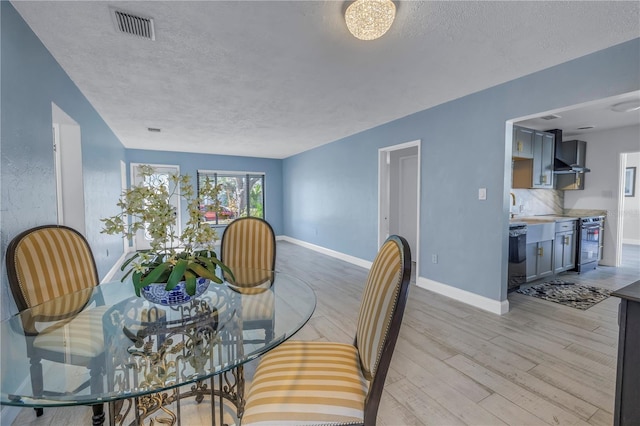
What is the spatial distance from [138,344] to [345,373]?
0.84 m

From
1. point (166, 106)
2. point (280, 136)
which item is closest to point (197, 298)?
point (166, 106)

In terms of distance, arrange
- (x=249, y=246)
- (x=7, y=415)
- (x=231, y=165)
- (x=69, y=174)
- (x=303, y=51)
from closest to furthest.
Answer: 1. (x=7, y=415)
2. (x=303, y=51)
3. (x=249, y=246)
4. (x=69, y=174)
5. (x=231, y=165)

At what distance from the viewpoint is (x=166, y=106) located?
348cm

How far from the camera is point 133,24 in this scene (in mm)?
1850

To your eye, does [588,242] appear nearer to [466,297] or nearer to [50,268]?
[466,297]

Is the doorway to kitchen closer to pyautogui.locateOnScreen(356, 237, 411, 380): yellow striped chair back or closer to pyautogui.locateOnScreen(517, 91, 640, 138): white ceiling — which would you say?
pyautogui.locateOnScreen(517, 91, 640, 138): white ceiling

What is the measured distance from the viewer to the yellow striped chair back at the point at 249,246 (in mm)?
2520

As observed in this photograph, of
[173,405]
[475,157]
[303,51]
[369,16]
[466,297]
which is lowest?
[173,405]

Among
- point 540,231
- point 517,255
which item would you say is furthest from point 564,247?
point 517,255

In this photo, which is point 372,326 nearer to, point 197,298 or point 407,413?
point 407,413

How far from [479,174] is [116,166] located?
18.6 feet

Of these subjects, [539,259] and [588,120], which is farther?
[588,120]

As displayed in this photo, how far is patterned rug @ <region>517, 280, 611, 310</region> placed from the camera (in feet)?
10.4

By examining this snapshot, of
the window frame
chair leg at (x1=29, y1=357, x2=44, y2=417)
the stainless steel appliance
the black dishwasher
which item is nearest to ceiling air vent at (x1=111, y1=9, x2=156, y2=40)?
chair leg at (x1=29, y1=357, x2=44, y2=417)
